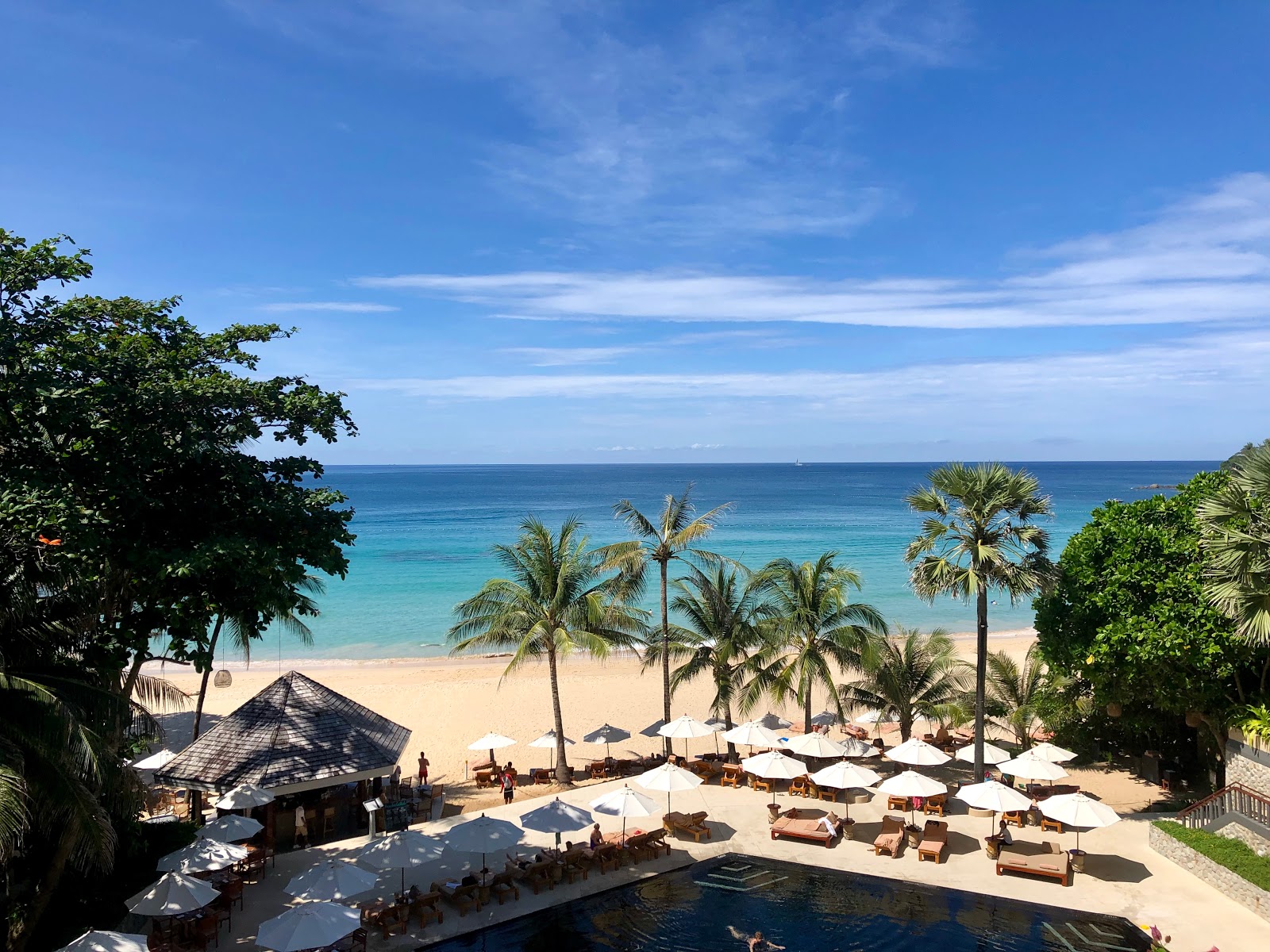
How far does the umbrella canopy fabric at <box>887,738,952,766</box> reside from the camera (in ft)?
53.3

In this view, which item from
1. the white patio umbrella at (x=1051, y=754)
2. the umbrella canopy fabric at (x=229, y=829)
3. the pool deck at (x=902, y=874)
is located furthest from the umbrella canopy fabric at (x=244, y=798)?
the white patio umbrella at (x=1051, y=754)

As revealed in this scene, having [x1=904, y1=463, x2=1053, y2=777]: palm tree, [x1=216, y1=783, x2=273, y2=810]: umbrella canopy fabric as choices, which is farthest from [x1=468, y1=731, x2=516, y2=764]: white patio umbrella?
[x1=904, y1=463, x2=1053, y2=777]: palm tree

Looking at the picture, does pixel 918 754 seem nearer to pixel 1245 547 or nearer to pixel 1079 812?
pixel 1079 812

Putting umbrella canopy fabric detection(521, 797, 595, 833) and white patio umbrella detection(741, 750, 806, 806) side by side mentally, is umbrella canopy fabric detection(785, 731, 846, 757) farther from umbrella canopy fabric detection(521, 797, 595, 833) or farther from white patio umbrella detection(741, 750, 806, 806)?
umbrella canopy fabric detection(521, 797, 595, 833)

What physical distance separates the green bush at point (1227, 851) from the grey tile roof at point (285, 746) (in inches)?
571

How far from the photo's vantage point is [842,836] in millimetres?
15250

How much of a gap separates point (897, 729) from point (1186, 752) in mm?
7399

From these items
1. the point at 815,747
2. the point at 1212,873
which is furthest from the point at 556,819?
the point at 1212,873

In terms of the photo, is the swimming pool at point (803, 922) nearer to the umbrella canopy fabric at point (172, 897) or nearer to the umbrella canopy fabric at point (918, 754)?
the umbrella canopy fabric at point (172, 897)

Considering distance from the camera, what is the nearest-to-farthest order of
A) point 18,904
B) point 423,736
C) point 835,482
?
point 18,904, point 423,736, point 835,482

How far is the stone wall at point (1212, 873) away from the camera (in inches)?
468

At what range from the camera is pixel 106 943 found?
29.9ft

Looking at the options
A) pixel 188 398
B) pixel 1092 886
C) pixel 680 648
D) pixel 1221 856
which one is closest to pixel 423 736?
pixel 680 648

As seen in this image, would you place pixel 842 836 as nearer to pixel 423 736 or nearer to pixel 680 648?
pixel 680 648
